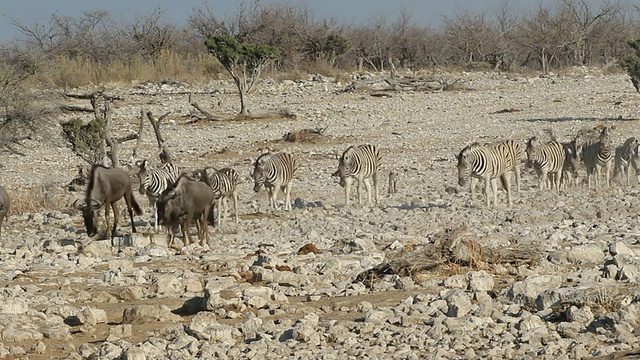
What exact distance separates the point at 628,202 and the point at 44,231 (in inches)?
326

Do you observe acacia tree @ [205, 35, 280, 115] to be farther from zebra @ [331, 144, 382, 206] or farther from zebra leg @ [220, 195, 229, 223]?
zebra leg @ [220, 195, 229, 223]

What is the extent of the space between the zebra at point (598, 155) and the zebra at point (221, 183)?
283 inches

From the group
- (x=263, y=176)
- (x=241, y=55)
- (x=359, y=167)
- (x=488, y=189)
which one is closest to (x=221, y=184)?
Result: (x=263, y=176)

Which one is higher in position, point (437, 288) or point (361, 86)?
point (361, 86)

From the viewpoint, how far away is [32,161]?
26.4 metres

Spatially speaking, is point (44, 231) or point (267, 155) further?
point (267, 155)

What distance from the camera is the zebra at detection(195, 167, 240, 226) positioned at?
1530 cm

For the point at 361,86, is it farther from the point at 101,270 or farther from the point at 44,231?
the point at 101,270

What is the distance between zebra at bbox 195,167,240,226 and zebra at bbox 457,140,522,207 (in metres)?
3.42

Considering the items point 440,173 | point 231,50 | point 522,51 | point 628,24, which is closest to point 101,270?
point 440,173

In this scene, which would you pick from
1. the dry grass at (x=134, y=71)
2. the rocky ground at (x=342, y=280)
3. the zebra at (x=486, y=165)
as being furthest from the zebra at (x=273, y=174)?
the dry grass at (x=134, y=71)

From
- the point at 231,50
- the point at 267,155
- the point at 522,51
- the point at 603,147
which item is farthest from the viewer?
the point at 522,51

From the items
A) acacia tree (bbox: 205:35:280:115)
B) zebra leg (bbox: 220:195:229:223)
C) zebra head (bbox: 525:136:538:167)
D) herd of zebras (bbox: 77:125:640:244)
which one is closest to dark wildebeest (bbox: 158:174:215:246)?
herd of zebras (bbox: 77:125:640:244)

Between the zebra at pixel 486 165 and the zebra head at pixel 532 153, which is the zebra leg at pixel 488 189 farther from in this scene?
the zebra head at pixel 532 153
